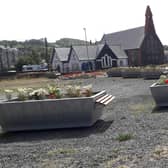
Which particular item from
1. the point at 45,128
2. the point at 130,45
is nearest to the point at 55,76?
the point at 130,45

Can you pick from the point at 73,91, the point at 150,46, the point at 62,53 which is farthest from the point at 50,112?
the point at 62,53

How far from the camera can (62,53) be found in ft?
278

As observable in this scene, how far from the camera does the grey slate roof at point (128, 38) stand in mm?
77250

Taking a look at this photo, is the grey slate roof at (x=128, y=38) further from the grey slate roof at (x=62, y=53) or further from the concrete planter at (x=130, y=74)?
the concrete planter at (x=130, y=74)

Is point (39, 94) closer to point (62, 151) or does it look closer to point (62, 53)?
point (62, 151)

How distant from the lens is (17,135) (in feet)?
30.5

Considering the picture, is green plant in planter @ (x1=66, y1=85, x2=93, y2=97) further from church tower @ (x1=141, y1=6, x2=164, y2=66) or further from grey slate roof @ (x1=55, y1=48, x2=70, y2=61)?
grey slate roof @ (x1=55, y1=48, x2=70, y2=61)

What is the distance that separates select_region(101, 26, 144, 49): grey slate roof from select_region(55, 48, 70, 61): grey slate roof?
1086 cm

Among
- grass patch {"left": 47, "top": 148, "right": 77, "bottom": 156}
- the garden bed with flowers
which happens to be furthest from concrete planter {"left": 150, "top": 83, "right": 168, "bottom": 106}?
grass patch {"left": 47, "top": 148, "right": 77, "bottom": 156}

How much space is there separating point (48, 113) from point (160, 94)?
4361 millimetres

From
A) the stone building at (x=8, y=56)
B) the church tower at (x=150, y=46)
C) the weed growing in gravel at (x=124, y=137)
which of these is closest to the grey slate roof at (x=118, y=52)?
the church tower at (x=150, y=46)

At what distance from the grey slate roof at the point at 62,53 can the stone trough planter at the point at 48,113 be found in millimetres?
72914

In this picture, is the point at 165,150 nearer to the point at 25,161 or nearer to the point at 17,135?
the point at 25,161

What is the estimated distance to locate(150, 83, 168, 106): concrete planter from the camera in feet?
38.3
